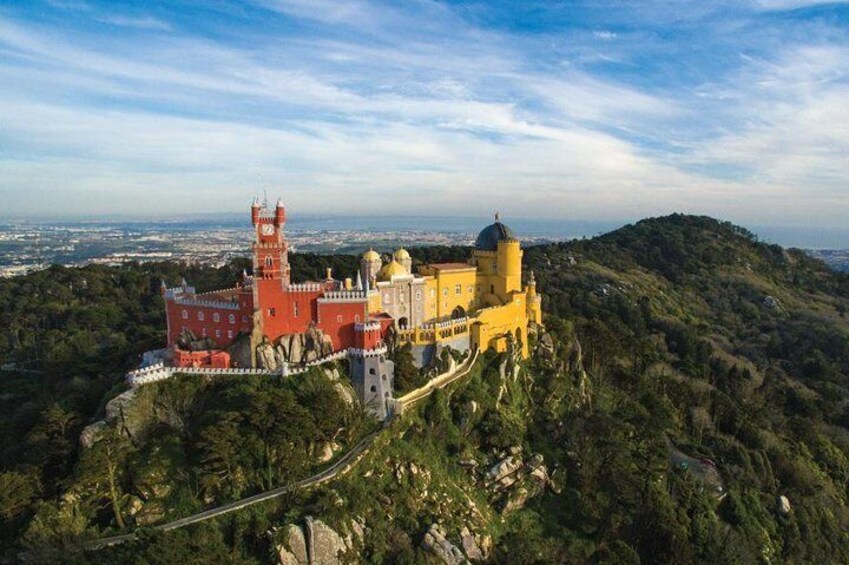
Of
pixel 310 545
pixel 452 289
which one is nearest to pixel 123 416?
pixel 310 545

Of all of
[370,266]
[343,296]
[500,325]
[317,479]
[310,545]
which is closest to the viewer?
[310,545]

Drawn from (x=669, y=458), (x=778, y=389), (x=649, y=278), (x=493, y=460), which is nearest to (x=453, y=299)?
(x=493, y=460)

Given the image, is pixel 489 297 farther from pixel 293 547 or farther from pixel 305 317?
pixel 293 547

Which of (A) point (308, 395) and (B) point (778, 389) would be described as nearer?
(A) point (308, 395)

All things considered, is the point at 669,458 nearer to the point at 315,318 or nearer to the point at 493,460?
the point at 493,460

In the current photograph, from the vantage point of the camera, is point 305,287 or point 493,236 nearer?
point 305,287

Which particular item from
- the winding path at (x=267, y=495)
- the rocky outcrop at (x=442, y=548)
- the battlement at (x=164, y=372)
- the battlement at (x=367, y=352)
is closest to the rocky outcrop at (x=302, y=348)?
the battlement at (x=367, y=352)
